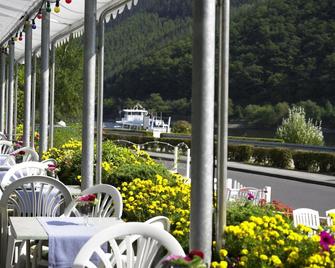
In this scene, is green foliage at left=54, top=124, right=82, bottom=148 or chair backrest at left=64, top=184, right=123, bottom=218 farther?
green foliage at left=54, top=124, right=82, bottom=148

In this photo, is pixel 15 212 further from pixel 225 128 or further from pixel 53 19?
pixel 53 19

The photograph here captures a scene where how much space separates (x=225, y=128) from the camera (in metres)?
3.95

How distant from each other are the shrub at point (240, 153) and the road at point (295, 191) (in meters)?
5.16

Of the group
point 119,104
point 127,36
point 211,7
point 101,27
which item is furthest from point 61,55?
point 127,36

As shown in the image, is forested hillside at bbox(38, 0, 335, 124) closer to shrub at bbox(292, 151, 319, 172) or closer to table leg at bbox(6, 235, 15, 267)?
shrub at bbox(292, 151, 319, 172)

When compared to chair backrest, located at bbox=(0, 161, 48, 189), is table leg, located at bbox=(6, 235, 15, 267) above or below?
below

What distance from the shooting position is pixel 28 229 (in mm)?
4023

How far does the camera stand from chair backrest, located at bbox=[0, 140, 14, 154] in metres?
12.7

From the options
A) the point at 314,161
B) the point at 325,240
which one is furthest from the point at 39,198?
the point at 314,161

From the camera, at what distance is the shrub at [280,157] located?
23.9m

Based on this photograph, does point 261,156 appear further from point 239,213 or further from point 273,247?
point 273,247

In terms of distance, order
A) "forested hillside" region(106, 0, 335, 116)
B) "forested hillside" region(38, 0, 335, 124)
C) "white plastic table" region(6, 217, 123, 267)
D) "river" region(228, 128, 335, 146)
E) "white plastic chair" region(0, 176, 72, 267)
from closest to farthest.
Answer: "white plastic table" region(6, 217, 123, 267), "white plastic chair" region(0, 176, 72, 267), "forested hillside" region(38, 0, 335, 124), "forested hillside" region(106, 0, 335, 116), "river" region(228, 128, 335, 146)

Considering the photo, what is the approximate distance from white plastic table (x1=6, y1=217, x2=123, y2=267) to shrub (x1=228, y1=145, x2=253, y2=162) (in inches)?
886

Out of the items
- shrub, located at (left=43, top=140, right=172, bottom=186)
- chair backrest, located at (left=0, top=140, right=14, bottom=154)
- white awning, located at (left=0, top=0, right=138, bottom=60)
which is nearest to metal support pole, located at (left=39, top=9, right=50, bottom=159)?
white awning, located at (left=0, top=0, right=138, bottom=60)
